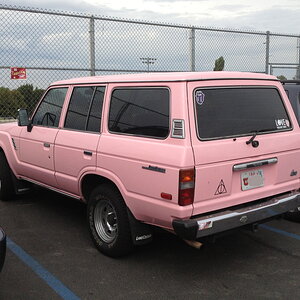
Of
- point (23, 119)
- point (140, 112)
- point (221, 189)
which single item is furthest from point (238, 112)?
point (23, 119)

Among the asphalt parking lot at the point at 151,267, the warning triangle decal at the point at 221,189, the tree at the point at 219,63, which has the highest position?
the tree at the point at 219,63

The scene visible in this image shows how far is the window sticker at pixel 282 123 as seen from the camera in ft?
13.2

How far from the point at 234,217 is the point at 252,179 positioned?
47 centimetres

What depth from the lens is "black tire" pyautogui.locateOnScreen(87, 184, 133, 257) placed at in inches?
149

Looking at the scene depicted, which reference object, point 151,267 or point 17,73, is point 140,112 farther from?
point 17,73

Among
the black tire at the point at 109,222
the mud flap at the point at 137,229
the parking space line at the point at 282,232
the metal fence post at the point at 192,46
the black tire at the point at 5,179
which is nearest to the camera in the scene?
the mud flap at the point at 137,229

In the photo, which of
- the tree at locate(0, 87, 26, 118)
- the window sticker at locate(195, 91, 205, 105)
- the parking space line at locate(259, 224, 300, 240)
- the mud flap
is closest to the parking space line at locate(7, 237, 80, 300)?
the mud flap

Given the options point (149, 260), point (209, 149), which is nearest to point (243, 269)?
point (149, 260)

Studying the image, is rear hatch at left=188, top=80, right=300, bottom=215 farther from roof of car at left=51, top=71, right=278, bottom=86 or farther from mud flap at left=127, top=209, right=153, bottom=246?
mud flap at left=127, top=209, right=153, bottom=246

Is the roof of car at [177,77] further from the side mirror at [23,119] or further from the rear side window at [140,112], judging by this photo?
the side mirror at [23,119]

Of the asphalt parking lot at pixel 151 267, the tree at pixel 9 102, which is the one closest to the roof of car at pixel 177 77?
the asphalt parking lot at pixel 151 267

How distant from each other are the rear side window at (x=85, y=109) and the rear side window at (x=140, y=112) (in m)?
0.25

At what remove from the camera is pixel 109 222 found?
416 cm

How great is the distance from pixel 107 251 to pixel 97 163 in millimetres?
929
